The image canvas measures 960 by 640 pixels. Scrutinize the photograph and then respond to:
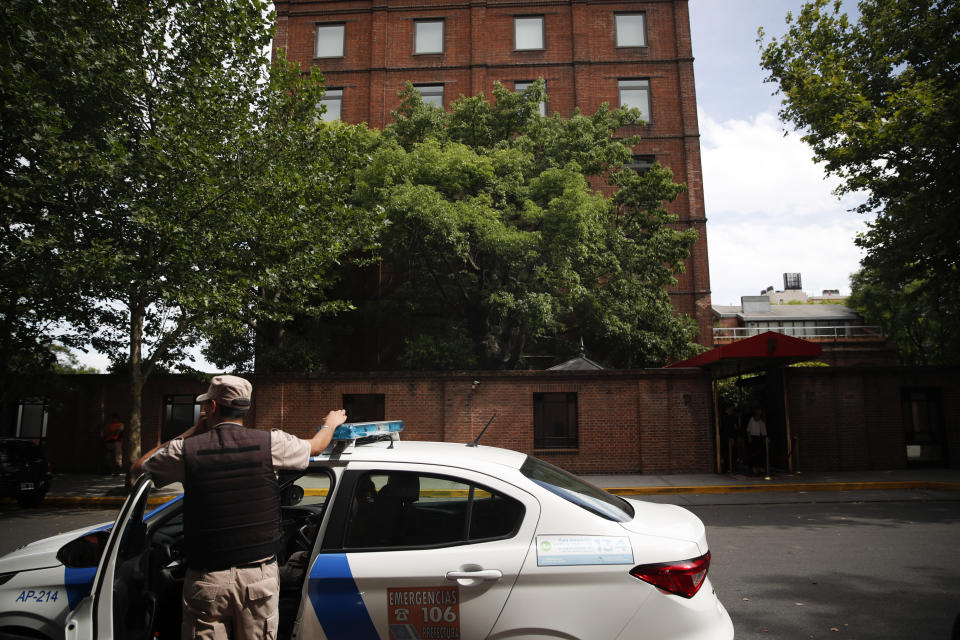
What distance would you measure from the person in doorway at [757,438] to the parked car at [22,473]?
1603cm

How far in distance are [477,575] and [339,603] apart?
0.67 m

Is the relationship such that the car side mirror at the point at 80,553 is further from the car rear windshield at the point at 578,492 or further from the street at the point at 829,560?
the street at the point at 829,560

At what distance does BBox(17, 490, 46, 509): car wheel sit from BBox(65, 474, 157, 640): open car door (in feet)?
37.6

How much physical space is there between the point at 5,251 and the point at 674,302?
23551 millimetres

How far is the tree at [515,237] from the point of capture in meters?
16.1

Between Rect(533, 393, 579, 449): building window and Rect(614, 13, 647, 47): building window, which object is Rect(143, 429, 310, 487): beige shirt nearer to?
Rect(533, 393, 579, 449): building window

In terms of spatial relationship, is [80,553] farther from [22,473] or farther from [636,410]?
[636,410]

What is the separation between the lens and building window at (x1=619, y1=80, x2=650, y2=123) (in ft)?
91.2

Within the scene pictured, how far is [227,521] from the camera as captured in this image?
2609mm

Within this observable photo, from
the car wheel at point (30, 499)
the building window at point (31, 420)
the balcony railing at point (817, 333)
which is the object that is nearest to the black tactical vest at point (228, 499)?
the car wheel at point (30, 499)

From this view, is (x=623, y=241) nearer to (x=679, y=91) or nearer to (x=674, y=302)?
(x=674, y=302)

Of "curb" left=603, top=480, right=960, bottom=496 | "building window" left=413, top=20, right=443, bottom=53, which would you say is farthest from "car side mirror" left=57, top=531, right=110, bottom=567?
"building window" left=413, top=20, right=443, bottom=53

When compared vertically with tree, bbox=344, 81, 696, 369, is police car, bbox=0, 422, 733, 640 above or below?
below

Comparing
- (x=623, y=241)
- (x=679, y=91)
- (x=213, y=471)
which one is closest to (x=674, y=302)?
(x=623, y=241)
